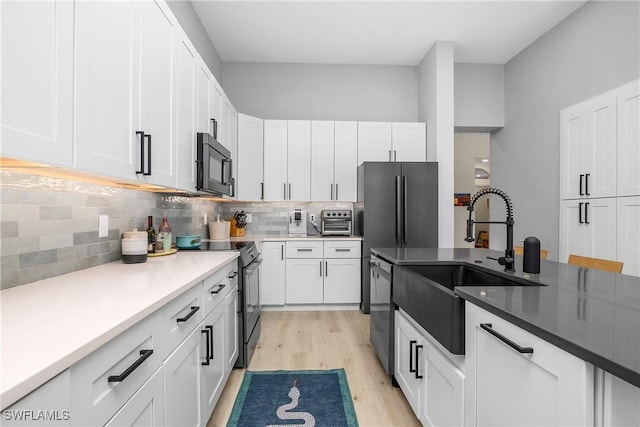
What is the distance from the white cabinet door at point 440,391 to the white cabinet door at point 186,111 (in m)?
1.75

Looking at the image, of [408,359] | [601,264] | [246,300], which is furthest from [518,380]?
[246,300]

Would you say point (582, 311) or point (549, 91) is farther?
point (549, 91)

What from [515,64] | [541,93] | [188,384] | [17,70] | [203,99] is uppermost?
[515,64]

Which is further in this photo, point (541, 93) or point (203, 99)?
point (541, 93)

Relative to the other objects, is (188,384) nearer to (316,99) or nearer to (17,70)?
(17,70)

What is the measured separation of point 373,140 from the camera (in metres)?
4.36

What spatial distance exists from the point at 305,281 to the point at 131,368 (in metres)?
3.19

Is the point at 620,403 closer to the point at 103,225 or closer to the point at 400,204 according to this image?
the point at 103,225

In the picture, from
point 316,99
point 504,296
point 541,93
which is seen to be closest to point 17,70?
point 504,296

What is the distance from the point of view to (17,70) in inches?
34.9

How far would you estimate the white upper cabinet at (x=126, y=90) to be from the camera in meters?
1.18

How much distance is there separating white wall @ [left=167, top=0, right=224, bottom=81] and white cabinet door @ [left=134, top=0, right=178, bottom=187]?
3.62 ft

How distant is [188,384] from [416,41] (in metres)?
4.29

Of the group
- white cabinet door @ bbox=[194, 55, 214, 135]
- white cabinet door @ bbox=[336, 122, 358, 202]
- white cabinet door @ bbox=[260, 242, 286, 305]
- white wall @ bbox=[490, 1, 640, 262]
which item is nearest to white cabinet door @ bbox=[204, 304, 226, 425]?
white cabinet door @ bbox=[194, 55, 214, 135]
